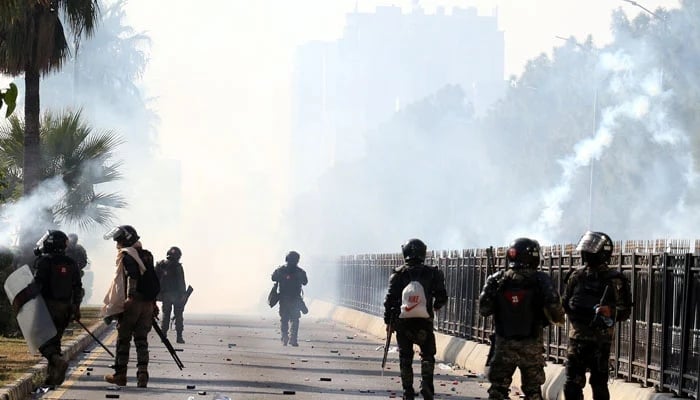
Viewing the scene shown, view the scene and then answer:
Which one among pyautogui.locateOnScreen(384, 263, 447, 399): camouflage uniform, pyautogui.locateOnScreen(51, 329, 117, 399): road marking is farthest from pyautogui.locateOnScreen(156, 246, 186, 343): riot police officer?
pyautogui.locateOnScreen(384, 263, 447, 399): camouflage uniform

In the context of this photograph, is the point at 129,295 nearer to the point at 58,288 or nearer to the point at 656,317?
the point at 58,288

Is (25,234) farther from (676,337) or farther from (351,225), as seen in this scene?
(351,225)

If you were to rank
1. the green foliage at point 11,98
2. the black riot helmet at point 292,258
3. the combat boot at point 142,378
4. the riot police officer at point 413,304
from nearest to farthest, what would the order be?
the green foliage at point 11,98
the riot police officer at point 413,304
the combat boot at point 142,378
the black riot helmet at point 292,258

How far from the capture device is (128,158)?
102 m

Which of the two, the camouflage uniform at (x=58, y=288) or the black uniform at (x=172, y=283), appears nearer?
the camouflage uniform at (x=58, y=288)

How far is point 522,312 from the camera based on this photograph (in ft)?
44.8

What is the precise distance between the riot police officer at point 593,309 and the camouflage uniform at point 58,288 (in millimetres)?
6345

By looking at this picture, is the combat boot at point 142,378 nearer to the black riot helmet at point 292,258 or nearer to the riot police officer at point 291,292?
the black riot helmet at point 292,258

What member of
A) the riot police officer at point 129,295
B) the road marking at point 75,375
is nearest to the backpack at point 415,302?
the riot police officer at point 129,295

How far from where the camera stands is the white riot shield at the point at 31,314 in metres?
17.6

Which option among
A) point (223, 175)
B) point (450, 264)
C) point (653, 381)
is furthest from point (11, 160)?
point (223, 175)

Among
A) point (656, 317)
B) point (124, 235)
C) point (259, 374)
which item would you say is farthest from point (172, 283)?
point (656, 317)

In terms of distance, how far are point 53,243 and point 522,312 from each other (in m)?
6.79

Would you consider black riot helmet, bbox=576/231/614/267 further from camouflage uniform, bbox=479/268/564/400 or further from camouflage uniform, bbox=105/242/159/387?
camouflage uniform, bbox=105/242/159/387
